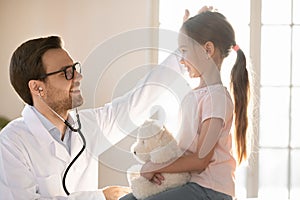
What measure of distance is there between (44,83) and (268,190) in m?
2.15

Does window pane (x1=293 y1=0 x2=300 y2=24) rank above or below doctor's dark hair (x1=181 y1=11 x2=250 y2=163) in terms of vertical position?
above

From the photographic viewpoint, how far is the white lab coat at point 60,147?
204 cm

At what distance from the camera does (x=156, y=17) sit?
3838mm

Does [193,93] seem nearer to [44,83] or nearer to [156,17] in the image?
[44,83]

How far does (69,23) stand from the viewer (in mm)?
3766

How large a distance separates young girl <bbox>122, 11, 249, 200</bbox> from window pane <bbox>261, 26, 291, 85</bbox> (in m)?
1.93

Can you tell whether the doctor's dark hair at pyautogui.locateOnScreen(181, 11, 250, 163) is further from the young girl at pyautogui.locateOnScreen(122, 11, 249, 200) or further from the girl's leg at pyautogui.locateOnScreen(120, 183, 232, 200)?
the girl's leg at pyautogui.locateOnScreen(120, 183, 232, 200)

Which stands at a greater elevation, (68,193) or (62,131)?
(62,131)

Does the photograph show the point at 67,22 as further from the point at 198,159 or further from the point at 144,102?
the point at 198,159

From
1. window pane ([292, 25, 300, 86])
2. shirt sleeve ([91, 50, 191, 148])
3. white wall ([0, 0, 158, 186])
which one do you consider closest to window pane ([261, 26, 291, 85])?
window pane ([292, 25, 300, 86])

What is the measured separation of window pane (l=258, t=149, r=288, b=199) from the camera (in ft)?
12.7

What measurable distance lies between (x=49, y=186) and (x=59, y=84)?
371mm

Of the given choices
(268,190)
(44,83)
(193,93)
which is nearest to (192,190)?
(193,93)

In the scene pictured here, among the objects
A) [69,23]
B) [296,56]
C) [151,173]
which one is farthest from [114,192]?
[296,56]
